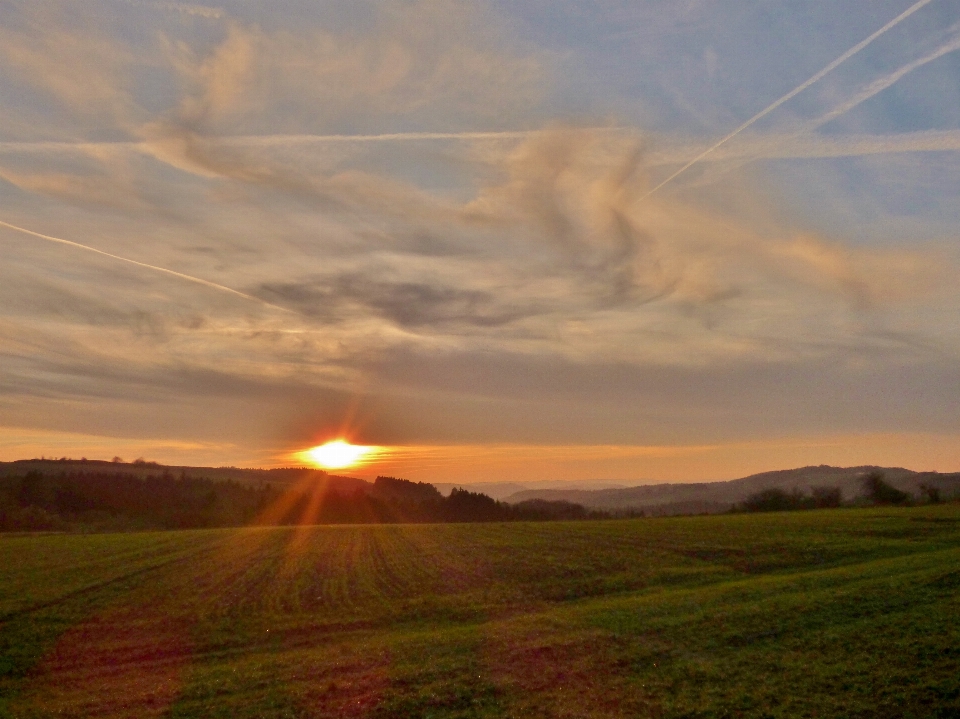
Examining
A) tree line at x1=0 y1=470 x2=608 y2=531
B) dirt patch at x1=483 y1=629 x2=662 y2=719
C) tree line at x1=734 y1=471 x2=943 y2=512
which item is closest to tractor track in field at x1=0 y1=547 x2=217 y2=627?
dirt patch at x1=483 y1=629 x2=662 y2=719

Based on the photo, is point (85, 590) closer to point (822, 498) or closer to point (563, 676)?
point (563, 676)

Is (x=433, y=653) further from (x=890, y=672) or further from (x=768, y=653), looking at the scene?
(x=890, y=672)

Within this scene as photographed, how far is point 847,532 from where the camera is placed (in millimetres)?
63781

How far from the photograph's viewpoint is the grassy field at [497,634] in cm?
1989

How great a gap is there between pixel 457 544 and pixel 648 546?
20.3 m

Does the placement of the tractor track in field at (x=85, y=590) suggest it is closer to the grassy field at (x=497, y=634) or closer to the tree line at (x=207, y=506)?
the grassy field at (x=497, y=634)

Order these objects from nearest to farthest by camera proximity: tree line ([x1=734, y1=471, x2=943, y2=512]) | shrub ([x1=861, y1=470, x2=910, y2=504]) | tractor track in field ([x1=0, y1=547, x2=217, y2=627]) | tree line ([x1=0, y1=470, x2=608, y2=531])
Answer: tractor track in field ([x1=0, y1=547, x2=217, y2=627]) < shrub ([x1=861, y1=470, x2=910, y2=504]) < tree line ([x1=734, y1=471, x2=943, y2=512]) < tree line ([x1=0, y1=470, x2=608, y2=531])

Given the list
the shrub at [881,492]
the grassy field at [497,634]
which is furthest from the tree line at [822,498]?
the grassy field at [497,634]

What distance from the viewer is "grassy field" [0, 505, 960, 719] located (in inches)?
783

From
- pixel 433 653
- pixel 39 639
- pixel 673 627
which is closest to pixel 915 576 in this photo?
pixel 673 627

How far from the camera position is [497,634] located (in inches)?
1108

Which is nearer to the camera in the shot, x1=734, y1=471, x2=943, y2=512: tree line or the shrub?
the shrub

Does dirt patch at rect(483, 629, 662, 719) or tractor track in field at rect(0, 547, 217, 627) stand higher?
dirt patch at rect(483, 629, 662, 719)

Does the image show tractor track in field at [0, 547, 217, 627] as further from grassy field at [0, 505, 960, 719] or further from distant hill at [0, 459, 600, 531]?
distant hill at [0, 459, 600, 531]
